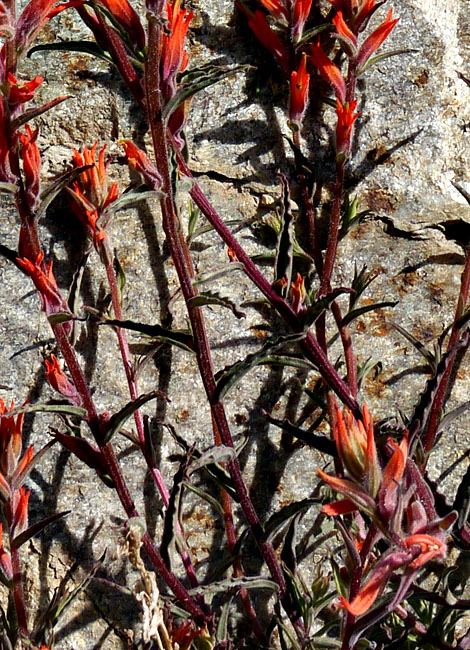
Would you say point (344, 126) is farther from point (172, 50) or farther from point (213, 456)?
point (213, 456)

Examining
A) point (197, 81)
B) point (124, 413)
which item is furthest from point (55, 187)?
point (124, 413)

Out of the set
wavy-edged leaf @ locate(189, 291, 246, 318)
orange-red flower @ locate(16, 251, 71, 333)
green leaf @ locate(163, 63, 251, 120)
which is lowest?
wavy-edged leaf @ locate(189, 291, 246, 318)

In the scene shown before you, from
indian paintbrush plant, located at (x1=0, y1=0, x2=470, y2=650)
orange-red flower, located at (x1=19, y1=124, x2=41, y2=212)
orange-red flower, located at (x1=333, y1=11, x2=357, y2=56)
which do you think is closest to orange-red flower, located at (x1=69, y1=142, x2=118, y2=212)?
indian paintbrush plant, located at (x1=0, y1=0, x2=470, y2=650)

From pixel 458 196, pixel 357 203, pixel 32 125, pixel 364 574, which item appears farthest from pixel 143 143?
pixel 364 574

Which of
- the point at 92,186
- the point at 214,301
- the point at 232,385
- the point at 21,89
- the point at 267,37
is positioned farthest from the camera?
the point at 267,37

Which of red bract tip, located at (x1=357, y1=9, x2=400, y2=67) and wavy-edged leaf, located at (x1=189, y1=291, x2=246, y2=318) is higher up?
red bract tip, located at (x1=357, y1=9, x2=400, y2=67)

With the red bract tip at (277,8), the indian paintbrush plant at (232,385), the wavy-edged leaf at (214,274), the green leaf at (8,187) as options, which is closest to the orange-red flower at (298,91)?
the indian paintbrush plant at (232,385)

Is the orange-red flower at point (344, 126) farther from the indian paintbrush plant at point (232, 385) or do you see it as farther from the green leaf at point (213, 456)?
the green leaf at point (213, 456)

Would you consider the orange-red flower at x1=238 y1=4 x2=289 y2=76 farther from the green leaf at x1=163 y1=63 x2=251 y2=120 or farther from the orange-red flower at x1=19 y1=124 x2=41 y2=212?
the orange-red flower at x1=19 y1=124 x2=41 y2=212
